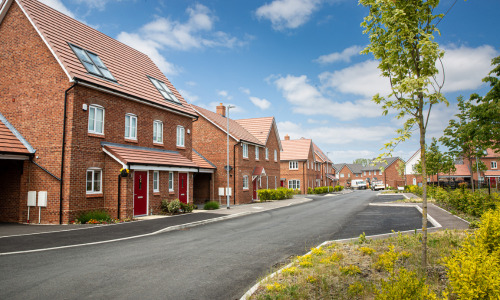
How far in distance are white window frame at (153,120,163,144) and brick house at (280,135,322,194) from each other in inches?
1299

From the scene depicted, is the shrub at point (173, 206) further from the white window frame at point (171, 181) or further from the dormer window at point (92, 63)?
the dormer window at point (92, 63)

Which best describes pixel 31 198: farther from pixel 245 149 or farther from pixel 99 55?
pixel 245 149

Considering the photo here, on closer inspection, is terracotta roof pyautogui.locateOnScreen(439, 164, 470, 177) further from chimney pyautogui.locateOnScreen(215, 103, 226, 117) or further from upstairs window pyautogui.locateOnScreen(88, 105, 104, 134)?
upstairs window pyautogui.locateOnScreen(88, 105, 104, 134)

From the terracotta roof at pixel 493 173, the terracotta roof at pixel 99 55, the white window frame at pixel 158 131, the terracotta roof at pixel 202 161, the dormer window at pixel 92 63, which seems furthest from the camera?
the terracotta roof at pixel 493 173

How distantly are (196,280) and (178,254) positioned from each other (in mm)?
2462

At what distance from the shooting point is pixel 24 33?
16.1m

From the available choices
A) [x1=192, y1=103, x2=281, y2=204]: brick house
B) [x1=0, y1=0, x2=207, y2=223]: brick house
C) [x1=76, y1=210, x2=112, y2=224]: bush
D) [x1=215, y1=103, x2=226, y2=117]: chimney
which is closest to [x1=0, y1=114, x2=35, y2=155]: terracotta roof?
[x1=0, y1=0, x2=207, y2=223]: brick house

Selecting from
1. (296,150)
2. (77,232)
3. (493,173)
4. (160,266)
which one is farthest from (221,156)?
(493,173)

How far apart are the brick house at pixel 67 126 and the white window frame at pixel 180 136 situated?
138 inches

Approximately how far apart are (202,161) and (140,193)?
35.2 feet

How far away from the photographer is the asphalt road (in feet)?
18.7

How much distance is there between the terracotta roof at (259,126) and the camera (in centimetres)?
3666

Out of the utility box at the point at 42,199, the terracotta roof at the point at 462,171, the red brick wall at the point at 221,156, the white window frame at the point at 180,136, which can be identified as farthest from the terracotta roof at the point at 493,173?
the utility box at the point at 42,199

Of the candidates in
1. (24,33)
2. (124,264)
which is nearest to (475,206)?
(124,264)
